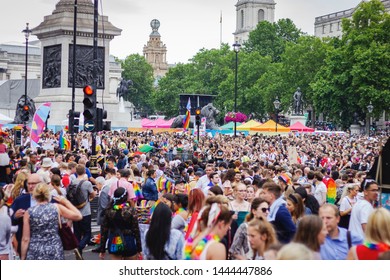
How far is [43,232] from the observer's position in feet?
36.1

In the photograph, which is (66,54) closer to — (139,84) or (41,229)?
(41,229)

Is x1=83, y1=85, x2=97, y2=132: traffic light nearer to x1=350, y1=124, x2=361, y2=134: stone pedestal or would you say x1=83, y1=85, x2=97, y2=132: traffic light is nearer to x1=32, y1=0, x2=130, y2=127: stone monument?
→ x1=32, y1=0, x2=130, y2=127: stone monument

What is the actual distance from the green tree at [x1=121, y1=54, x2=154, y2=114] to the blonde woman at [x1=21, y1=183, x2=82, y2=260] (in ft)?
548

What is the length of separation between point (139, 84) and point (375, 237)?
574 ft

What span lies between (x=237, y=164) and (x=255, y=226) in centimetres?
1605

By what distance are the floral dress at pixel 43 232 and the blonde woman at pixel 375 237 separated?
12.6ft

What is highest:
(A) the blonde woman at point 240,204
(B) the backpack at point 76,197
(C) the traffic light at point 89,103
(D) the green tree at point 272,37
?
(D) the green tree at point 272,37

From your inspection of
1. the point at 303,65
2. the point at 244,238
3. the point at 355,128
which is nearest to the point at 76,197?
the point at 244,238

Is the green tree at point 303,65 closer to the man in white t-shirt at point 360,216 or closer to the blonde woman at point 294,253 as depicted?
the man in white t-shirt at point 360,216

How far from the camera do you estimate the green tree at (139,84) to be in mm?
180500

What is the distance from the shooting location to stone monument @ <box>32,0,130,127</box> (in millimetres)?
58531

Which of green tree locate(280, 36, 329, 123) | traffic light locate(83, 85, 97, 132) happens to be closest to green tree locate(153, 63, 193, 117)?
green tree locate(280, 36, 329, 123)

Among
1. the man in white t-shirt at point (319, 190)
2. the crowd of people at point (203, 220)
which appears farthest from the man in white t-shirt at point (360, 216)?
the man in white t-shirt at point (319, 190)

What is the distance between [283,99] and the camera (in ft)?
349
